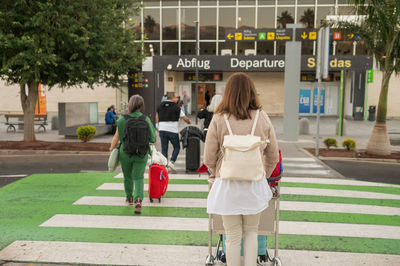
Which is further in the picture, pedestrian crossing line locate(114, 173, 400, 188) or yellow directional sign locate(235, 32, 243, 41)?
yellow directional sign locate(235, 32, 243, 41)

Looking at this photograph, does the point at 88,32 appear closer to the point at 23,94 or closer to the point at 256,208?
the point at 23,94

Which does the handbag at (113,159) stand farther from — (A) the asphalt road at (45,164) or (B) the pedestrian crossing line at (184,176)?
(A) the asphalt road at (45,164)

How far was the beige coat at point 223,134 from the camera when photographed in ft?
11.3

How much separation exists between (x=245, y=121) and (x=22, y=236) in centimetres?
360

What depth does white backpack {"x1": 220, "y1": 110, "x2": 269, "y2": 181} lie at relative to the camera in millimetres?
3264

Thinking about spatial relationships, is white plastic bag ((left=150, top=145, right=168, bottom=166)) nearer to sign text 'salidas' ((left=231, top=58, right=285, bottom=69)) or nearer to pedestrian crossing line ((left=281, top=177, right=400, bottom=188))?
pedestrian crossing line ((left=281, top=177, right=400, bottom=188))

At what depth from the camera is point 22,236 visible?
17.3ft

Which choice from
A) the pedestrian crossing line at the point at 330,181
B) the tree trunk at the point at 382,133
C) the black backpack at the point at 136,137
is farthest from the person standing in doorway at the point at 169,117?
the tree trunk at the point at 382,133

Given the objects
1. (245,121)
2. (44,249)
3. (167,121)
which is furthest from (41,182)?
(245,121)

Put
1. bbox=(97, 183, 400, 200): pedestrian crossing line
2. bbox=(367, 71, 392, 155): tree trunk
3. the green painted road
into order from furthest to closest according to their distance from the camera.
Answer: bbox=(367, 71, 392, 155): tree trunk → bbox=(97, 183, 400, 200): pedestrian crossing line → the green painted road

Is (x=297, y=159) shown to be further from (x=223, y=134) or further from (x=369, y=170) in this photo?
(x=223, y=134)

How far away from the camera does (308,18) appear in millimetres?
31891

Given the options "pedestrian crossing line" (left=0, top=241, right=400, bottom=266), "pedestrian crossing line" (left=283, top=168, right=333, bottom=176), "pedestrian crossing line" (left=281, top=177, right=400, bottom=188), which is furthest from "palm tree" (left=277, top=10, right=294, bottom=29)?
"pedestrian crossing line" (left=0, top=241, right=400, bottom=266)

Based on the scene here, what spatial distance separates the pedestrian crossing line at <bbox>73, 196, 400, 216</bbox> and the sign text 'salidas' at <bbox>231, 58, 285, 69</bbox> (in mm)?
23360
